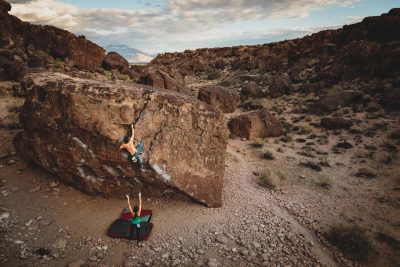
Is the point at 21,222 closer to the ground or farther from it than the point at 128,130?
closer to the ground

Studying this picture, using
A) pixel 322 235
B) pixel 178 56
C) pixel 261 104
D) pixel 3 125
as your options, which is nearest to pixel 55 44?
pixel 3 125

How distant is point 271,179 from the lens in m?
10.6

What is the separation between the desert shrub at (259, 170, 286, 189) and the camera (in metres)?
10.5

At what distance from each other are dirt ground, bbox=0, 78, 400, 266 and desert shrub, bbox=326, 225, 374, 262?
177 millimetres

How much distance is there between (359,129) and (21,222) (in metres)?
17.2

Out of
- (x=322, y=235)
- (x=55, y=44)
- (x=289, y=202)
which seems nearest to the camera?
(x=322, y=235)

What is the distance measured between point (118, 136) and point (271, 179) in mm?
6065

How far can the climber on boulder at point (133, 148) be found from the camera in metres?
7.67

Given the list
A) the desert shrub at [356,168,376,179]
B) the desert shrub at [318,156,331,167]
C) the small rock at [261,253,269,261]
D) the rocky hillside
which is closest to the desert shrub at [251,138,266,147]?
the desert shrub at [318,156,331,167]

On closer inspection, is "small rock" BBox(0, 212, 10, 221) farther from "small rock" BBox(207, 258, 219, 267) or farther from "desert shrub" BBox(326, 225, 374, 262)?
"desert shrub" BBox(326, 225, 374, 262)

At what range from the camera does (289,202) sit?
952 cm

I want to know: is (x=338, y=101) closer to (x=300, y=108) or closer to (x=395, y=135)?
(x=300, y=108)

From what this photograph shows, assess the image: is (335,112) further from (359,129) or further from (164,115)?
(164,115)

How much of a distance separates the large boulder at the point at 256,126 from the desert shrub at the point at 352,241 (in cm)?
889
